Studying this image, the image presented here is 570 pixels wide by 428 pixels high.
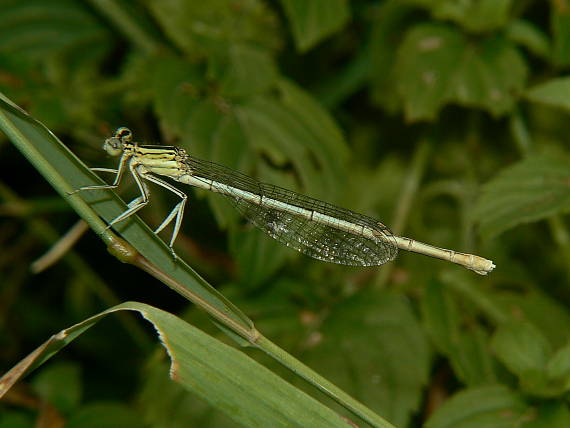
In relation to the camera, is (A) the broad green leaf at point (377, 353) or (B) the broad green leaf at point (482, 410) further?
(A) the broad green leaf at point (377, 353)

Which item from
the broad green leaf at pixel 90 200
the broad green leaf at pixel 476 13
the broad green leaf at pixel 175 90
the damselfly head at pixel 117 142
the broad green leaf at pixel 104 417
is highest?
the broad green leaf at pixel 90 200

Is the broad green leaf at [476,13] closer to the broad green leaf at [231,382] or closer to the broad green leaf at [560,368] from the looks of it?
the broad green leaf at [560,368]

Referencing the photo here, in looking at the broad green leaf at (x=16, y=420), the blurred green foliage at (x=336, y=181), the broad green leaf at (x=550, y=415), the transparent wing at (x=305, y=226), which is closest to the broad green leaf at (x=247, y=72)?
the blurred green foliage at (x=336, y=181)

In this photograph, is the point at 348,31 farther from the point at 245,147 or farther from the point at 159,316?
the point at 159,316

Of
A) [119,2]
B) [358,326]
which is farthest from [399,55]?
[119,2]

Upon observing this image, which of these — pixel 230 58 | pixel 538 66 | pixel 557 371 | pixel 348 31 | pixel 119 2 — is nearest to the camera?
pixel 557 371

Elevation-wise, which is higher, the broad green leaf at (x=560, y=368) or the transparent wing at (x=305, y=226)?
the transparent wing at (x=305, y=226)

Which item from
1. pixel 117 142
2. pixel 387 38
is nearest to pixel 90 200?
pixel 117 142
